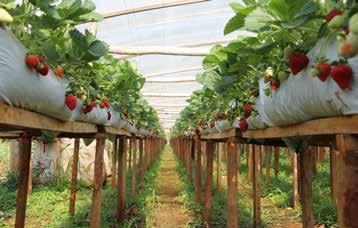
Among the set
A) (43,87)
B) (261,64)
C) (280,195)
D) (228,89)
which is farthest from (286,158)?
(43,87)

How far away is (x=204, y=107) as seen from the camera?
26.1 ft

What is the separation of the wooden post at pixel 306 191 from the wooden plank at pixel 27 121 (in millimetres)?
1929

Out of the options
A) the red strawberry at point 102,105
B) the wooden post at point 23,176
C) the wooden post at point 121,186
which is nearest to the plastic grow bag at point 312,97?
the red strawberry at point 102,105

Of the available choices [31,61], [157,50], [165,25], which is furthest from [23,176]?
[165,25]

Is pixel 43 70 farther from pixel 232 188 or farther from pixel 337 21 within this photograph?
pixel 232 188

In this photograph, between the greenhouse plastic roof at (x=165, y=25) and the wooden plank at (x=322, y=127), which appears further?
the greenhouse plastic roof at (x=165, y=25)

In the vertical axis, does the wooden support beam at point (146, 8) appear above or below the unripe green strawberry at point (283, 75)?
above

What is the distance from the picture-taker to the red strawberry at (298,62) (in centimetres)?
218

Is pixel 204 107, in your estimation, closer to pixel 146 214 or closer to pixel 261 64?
pixel 146 214

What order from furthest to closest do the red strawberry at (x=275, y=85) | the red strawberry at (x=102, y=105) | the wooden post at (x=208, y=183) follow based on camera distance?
1. the wooden post at (x=208, y=183)
2. the red strawberry at (x=102, y=105)
3. the red strawberry at (x=275, y=85)

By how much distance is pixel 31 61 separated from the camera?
2328 mm

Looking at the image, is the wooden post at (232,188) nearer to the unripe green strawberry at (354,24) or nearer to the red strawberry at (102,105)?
the red strawberry at (102,105)

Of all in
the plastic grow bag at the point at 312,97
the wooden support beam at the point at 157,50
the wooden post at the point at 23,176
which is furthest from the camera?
the wooden support beam at the point at 157,50

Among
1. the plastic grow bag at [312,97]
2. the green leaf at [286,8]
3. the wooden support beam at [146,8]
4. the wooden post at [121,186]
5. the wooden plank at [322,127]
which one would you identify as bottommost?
the wooden post at [121,186]
